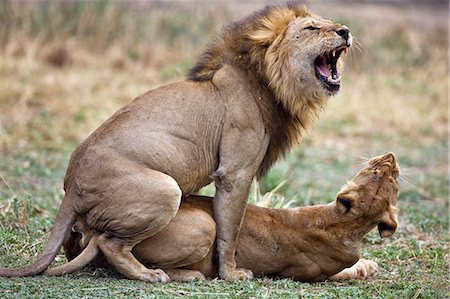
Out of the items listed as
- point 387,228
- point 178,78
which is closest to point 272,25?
point 387,228

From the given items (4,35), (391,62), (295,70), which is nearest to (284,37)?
(295,70)

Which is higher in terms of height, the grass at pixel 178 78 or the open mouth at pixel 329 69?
the open mouth at pixel 329 69

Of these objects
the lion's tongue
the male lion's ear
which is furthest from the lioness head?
the male lion's ear

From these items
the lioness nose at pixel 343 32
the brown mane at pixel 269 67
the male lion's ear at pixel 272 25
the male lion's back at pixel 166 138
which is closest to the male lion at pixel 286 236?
the male lion's back at pixel 166 138

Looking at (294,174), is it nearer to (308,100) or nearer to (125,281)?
(308,100)

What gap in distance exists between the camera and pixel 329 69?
224 inches

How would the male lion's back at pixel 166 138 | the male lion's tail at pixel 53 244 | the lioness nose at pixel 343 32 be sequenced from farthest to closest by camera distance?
the lioness nose at pixel 343 32 < the male lion's back at pixel 166 138 < the male lion's tail at pixel 53 244

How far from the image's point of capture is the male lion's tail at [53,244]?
4.85 metres

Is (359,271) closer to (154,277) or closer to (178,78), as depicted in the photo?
(154,277)

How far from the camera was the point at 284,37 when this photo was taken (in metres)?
5.58

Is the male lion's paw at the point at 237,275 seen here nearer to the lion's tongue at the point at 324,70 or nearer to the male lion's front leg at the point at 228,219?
the male lion's front leg at the point at 228,219

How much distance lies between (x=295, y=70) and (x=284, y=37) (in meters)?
0.22

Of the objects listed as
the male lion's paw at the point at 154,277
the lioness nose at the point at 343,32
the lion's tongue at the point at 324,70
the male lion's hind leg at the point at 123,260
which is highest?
the lioness nose at the point at 343,32

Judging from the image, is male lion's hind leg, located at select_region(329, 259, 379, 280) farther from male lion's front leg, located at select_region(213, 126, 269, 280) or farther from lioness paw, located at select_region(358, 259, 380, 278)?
male lion's front leg, located at select_region(213, 126, 269, 280)
